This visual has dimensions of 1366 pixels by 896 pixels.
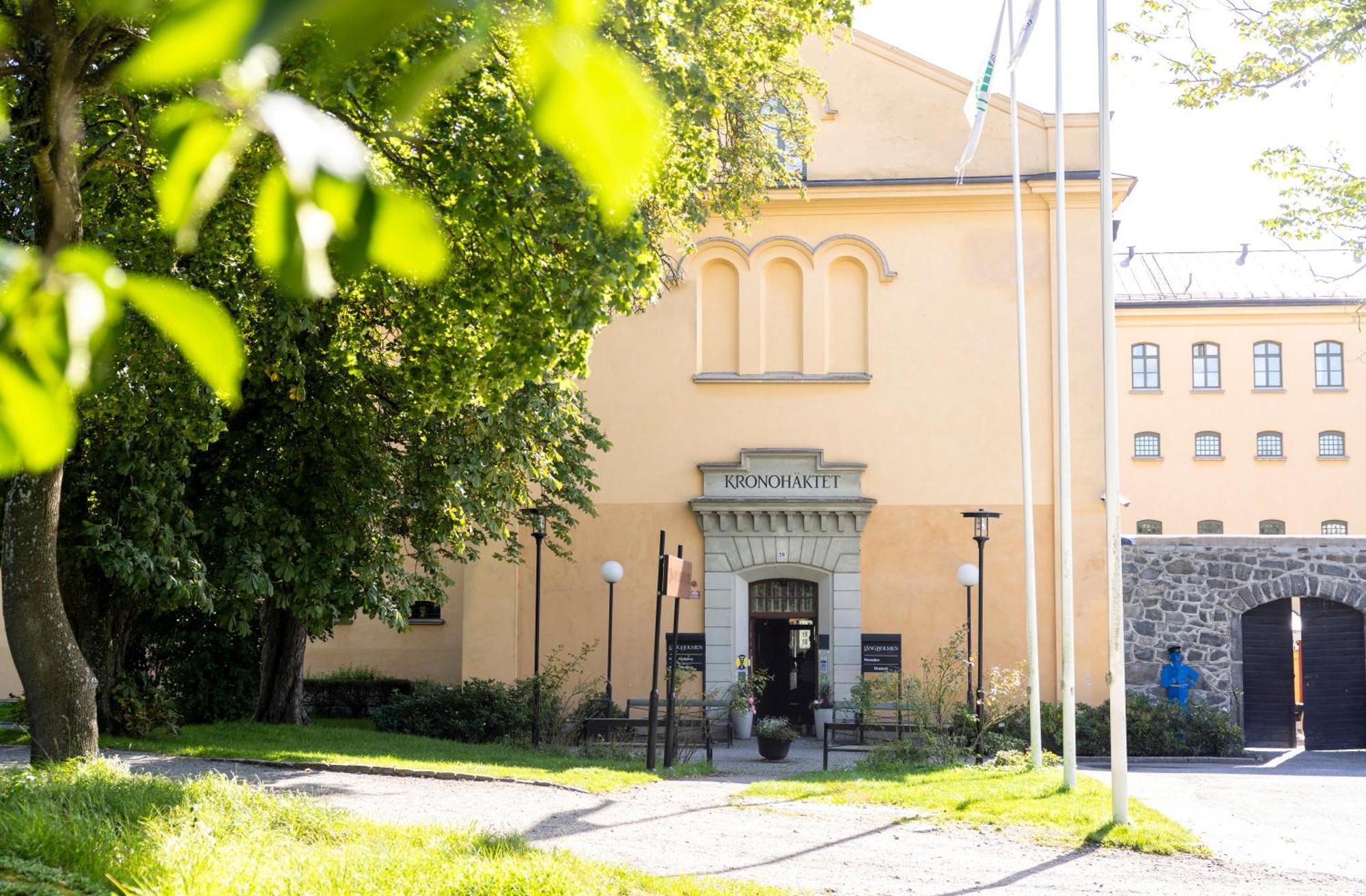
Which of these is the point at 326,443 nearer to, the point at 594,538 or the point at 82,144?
the point at 82,144

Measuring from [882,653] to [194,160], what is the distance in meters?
22.1

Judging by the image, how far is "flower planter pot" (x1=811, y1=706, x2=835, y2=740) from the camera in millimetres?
21672

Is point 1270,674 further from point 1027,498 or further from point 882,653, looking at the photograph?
point 1027,498

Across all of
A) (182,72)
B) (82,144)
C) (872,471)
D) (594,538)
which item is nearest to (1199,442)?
(872,471)

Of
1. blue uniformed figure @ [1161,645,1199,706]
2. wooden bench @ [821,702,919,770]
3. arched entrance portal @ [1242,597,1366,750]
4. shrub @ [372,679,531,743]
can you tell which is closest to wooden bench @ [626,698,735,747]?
wooden bench @ [821,702,919,770]

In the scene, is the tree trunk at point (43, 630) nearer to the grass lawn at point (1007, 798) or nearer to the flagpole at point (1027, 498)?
the grass lawn at point (1007, 798)

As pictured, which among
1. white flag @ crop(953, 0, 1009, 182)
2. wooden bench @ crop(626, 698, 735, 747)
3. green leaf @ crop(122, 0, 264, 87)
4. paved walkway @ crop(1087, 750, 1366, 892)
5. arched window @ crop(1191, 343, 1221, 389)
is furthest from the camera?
arched window @ crop(1191, 343, 1221, 389)

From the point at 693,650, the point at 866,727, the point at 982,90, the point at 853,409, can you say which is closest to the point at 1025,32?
the point at 982,90

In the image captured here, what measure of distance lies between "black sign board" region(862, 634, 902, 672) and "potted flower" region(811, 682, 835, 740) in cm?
75

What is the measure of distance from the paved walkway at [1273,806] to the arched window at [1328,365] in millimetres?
23863

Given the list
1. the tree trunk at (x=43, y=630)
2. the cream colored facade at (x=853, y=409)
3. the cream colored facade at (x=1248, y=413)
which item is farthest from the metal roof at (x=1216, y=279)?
the tree trunk at (x=43, y=630)

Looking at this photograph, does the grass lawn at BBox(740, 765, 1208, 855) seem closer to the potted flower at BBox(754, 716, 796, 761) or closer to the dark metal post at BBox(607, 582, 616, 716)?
the potted flower at BBox(754, 716, 796, 761)

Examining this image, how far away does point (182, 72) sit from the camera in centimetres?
69

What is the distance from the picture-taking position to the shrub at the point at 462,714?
19578mm
